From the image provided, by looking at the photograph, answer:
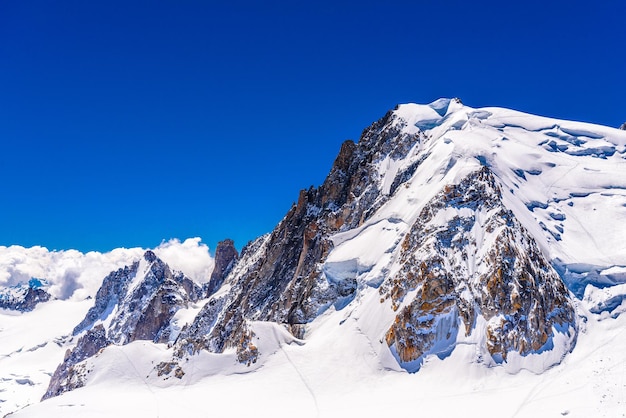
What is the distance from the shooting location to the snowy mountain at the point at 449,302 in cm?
5228

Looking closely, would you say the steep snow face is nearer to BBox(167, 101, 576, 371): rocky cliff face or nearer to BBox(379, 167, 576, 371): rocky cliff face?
BBox(167, 101, 576, 371): rocky cliff face

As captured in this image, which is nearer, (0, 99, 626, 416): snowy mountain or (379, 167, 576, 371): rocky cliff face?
(0, 99, 626, 416): snowy mountain

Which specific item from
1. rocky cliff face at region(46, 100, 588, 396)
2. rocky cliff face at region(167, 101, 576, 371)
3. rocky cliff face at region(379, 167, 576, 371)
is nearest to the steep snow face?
rocky cliff face at region(46, 100, 588, 396)

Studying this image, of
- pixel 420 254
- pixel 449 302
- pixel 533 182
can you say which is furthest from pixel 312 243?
pixel 533 182

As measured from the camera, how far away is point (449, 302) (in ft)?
189

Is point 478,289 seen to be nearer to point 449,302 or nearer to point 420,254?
point 449,302

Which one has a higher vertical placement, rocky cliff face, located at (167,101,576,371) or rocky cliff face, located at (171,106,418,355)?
rocky cliff face, located at (171,106,418,355)

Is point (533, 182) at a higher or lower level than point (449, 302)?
higher

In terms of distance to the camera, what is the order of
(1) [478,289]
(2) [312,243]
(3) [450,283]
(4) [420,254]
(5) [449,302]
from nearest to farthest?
1. (5) [449,302]
2. (1) [478,289]
3. (3) [450,283]
4. (4) [420,254]
5. (2) [312,243]

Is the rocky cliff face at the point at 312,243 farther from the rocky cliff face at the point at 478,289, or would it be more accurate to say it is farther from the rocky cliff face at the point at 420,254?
the rocky cliff face at the point at 478,289

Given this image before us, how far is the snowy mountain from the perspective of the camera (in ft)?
172

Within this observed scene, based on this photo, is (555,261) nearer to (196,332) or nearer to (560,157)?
(560,157)

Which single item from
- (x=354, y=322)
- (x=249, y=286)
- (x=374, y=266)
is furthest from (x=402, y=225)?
(x=249, y=286)

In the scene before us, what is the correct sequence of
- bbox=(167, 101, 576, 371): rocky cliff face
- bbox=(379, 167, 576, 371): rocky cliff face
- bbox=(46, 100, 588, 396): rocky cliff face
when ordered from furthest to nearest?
bbox=(46, 100, 588, 396): rocky cliff face → bbox=(167, 101, 576, 371): rocky cliff face → bbox=(379, 167, 576, 371): rocky cliff face
